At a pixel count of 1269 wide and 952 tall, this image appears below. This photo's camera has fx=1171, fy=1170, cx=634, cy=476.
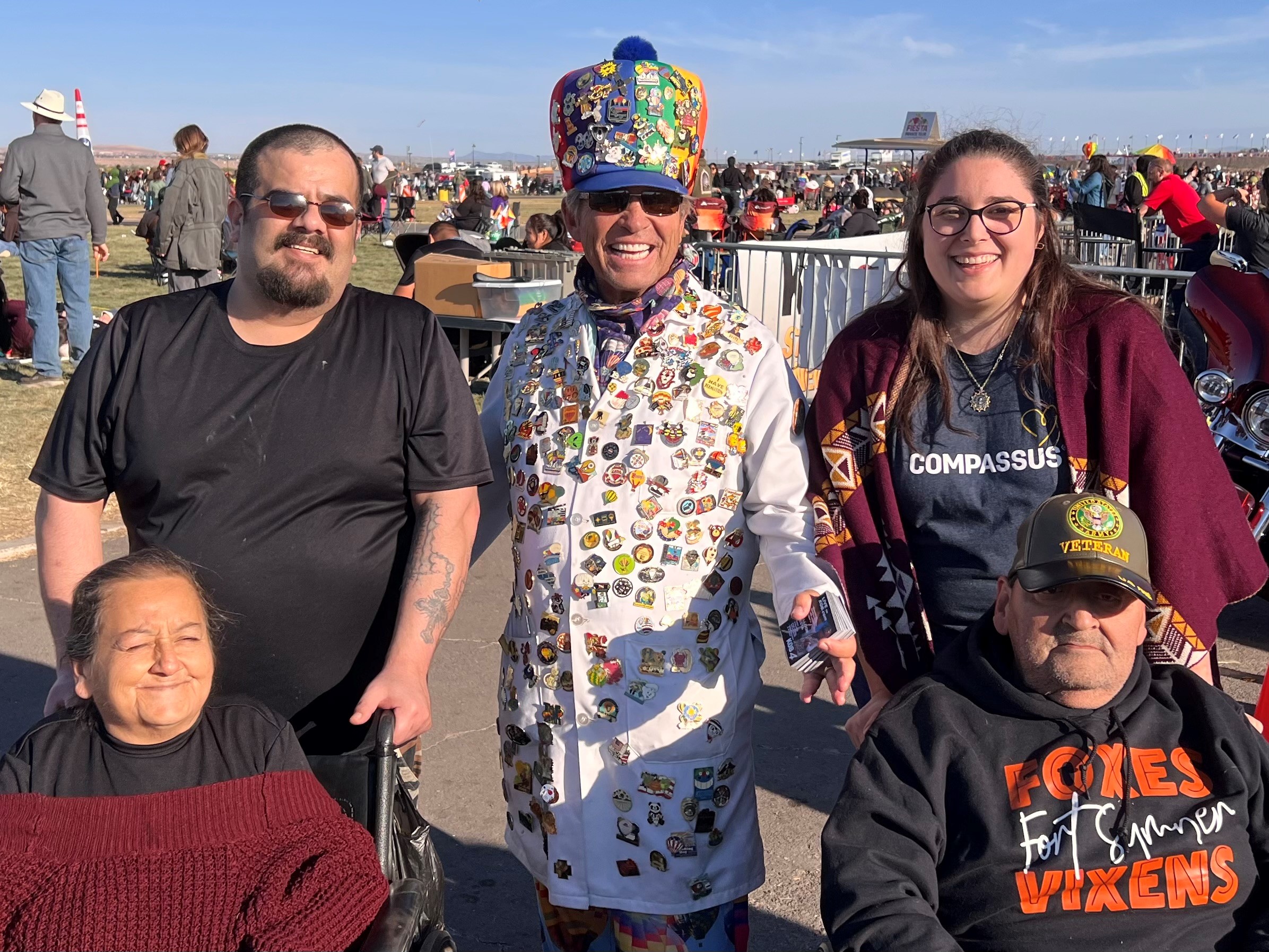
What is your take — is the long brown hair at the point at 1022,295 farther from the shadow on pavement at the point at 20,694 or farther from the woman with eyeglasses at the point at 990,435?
the shadow on pavement at the point at 20,694

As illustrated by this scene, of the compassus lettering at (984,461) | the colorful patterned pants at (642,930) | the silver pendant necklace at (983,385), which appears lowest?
the colorful patterned pants at (642,930)

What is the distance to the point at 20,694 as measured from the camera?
4965 millimetres

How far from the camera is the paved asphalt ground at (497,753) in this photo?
352 cm

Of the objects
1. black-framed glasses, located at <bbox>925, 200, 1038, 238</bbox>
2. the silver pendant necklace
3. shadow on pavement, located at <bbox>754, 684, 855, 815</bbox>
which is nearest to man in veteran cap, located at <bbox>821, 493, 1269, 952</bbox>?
the silver pendant necklace

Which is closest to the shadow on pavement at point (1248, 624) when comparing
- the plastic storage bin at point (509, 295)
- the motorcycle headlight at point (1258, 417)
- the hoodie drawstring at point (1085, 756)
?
the motorcycle headlight at point (1258, 417)

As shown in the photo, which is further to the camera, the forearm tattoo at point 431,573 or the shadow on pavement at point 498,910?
the shadow on pavement at point 498,910

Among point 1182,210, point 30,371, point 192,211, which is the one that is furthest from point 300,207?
point 30,371

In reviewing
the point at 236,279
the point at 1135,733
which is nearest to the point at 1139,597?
the point at 1135,733

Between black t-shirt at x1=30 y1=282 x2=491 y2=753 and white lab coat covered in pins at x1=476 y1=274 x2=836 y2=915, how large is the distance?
32 cm

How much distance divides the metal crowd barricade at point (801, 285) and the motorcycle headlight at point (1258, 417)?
4043 mm

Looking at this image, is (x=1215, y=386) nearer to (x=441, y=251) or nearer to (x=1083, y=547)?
(x=1083, y=547)

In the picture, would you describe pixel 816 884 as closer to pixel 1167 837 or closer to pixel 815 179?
pixel 1167 837

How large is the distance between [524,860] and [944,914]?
95cm

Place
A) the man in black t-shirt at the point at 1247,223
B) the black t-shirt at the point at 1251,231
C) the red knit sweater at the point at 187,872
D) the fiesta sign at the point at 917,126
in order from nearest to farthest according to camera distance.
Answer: the red knit sweater at the point at 187,872
the man in black t-shirt at the point at 1247,223
the black t-shirt at the point at 1251,231
the fiesta sign at the point at 917,126
